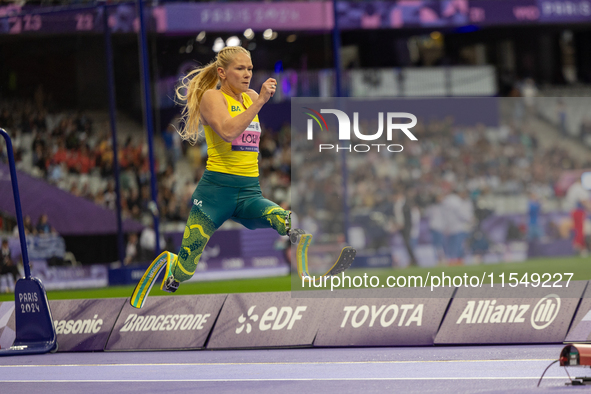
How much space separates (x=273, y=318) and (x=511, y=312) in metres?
2.40

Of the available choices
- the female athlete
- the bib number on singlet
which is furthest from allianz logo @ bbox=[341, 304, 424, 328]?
the bib number on singlet

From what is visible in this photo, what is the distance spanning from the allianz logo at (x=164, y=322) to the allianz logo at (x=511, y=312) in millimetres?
2778

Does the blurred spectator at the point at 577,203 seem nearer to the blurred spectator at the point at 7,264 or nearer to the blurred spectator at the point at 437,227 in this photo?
the blurred spectator at the point at 437,227

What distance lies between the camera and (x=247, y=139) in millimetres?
5836

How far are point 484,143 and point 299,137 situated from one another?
423cm

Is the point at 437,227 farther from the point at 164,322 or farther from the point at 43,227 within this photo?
the point at 164,322

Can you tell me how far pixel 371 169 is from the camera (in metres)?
17.8

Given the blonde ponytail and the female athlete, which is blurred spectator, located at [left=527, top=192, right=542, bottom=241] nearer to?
the female athlete

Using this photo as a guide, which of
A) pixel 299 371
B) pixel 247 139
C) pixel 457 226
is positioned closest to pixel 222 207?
pixel 247 139

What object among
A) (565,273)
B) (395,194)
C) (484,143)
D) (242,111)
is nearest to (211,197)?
(242,111)

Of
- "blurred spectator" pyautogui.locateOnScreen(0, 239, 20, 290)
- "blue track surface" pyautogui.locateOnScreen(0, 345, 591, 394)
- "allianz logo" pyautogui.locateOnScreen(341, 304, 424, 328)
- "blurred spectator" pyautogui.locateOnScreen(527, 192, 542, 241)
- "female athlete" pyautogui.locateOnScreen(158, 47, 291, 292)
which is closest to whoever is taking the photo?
"female athlete" pyautogui.locateOnScreen(158, 47, 291, 292)

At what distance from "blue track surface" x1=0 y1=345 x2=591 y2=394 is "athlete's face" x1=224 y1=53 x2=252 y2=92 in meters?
2.23

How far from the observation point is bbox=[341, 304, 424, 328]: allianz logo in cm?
825

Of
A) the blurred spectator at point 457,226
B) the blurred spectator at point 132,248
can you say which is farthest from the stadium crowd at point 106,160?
the blurred spectator at point 457,226
